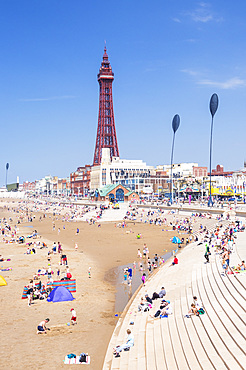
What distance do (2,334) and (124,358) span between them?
13.4ft

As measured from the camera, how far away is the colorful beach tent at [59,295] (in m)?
14.0

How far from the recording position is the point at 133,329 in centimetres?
1067

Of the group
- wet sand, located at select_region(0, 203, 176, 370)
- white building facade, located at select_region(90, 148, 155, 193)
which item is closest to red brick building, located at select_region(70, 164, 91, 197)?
white building facade, located at select_region(90, 148, 155, 193)

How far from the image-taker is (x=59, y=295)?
14.2 metres

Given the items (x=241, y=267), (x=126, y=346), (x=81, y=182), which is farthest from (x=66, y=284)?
(x=81, y=182)

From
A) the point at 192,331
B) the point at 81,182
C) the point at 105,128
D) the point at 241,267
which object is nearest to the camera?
the point at 192,331

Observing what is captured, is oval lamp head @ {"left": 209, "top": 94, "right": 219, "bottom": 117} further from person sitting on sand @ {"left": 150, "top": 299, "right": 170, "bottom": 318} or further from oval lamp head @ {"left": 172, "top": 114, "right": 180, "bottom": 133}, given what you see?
person sitting on sand @ {"left": 150, "top": 299, "right": 170, "bottom": 318}

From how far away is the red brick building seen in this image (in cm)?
10609

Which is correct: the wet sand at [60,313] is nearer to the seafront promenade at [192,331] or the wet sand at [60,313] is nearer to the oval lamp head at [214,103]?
the seafront promenade at [192,331]

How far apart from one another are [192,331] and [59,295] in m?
6.35

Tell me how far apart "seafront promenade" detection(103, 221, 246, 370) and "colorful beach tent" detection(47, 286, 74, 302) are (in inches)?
93.5

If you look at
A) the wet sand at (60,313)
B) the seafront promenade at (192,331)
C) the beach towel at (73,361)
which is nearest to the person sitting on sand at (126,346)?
the seafront promenade at (192,331)

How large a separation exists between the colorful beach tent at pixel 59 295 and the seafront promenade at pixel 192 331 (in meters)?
2.38

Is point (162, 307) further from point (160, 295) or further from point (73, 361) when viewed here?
point (73, 361)
